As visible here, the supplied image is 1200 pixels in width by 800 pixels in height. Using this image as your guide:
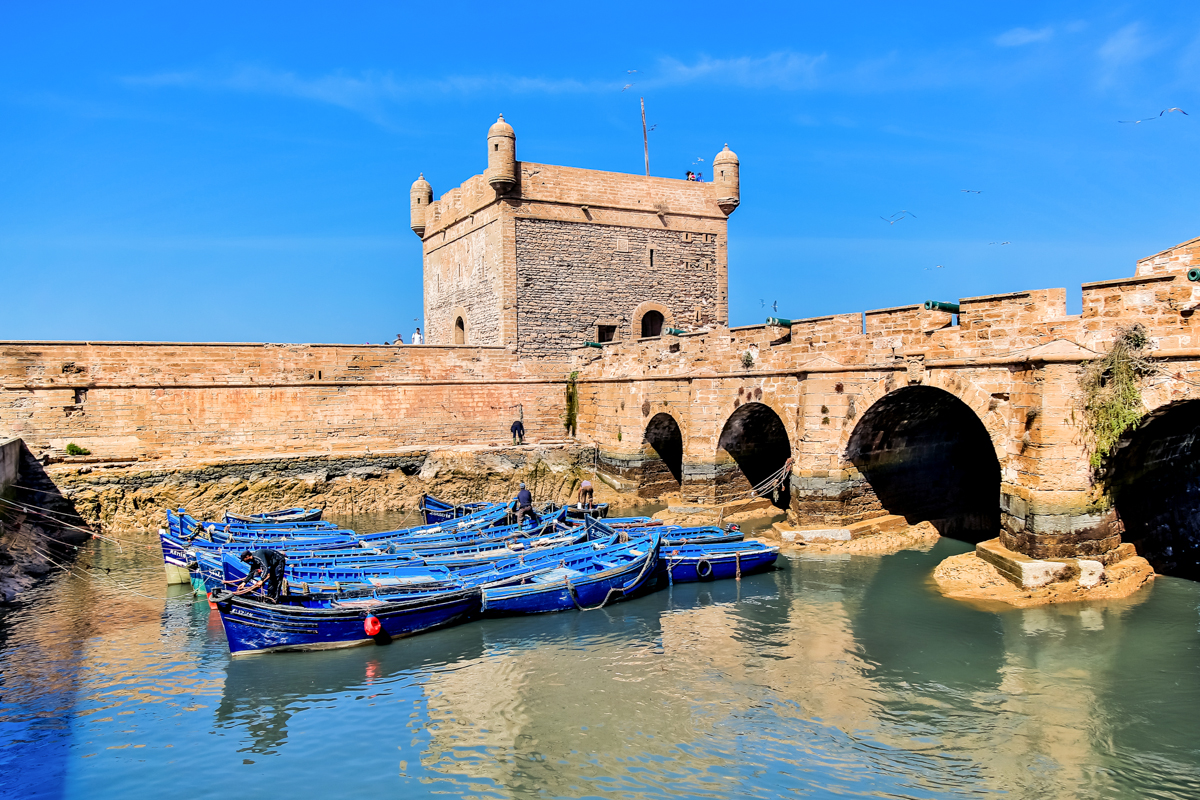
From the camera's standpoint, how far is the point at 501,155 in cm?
2297

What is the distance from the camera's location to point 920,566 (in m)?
14.3

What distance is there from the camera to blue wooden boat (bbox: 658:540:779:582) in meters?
14.0

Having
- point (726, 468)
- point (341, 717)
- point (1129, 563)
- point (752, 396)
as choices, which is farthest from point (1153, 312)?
point (341, 717)

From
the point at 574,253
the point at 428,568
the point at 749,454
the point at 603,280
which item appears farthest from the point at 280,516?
the point at 603,280

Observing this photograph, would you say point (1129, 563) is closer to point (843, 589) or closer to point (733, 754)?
point (843, 589)

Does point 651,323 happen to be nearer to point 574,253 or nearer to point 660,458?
point 574,253

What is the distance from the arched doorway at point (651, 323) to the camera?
26.3 metres

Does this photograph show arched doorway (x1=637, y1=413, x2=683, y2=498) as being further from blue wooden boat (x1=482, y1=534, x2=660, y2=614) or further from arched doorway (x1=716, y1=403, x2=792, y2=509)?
blue wooden boat (x1=482, y1=534, x2=660, y2=614)

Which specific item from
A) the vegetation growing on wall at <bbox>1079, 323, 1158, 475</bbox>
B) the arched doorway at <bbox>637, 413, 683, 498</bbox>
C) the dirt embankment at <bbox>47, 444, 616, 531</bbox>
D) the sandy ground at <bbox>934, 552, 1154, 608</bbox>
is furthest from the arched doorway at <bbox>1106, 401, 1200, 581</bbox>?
the dirt embankment at <bbox>47, 444, 616, 531</bbox>

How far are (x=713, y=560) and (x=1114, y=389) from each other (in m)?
6.71

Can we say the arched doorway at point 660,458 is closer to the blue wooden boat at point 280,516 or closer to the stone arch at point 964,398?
the stone arch at point 964,398

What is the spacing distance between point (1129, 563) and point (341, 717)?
37.1 ft

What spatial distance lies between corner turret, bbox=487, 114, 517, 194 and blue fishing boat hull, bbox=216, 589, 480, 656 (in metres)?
14.8

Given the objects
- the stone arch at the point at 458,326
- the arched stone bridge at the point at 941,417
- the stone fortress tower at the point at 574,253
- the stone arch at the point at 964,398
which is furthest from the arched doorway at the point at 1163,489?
the stone arch at the point at 458,326
